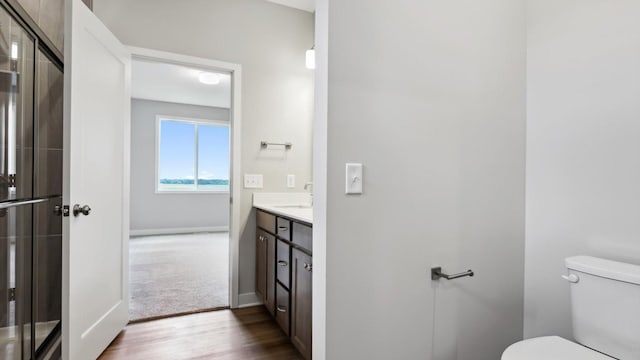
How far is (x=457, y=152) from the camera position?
56.1 inches

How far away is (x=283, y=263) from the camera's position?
2.01 meters

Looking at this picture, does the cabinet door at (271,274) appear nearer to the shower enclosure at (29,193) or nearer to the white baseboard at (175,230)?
the shower enclosure at (29,193)

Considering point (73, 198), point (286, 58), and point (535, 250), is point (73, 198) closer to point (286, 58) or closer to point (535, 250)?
point (286, 58)

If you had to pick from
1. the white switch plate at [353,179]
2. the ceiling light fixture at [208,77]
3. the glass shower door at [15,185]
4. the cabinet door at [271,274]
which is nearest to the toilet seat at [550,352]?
the white switch plate at [353,179]

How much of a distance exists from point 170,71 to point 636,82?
16.4ft

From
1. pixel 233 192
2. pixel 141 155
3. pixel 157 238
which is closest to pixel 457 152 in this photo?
pixel 233 192

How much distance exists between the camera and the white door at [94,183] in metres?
1.57

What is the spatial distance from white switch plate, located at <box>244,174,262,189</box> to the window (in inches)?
165

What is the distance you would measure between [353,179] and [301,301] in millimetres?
912

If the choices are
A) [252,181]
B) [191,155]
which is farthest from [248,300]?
[191,155]

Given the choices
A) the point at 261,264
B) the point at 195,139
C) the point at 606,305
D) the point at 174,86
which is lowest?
the point at 261,264

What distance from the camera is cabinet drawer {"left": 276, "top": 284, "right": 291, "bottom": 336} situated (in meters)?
1.94

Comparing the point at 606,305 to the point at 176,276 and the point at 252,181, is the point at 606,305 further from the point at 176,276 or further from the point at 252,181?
the point at 176,276

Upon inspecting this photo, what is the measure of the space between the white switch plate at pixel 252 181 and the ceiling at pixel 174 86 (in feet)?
6.32
